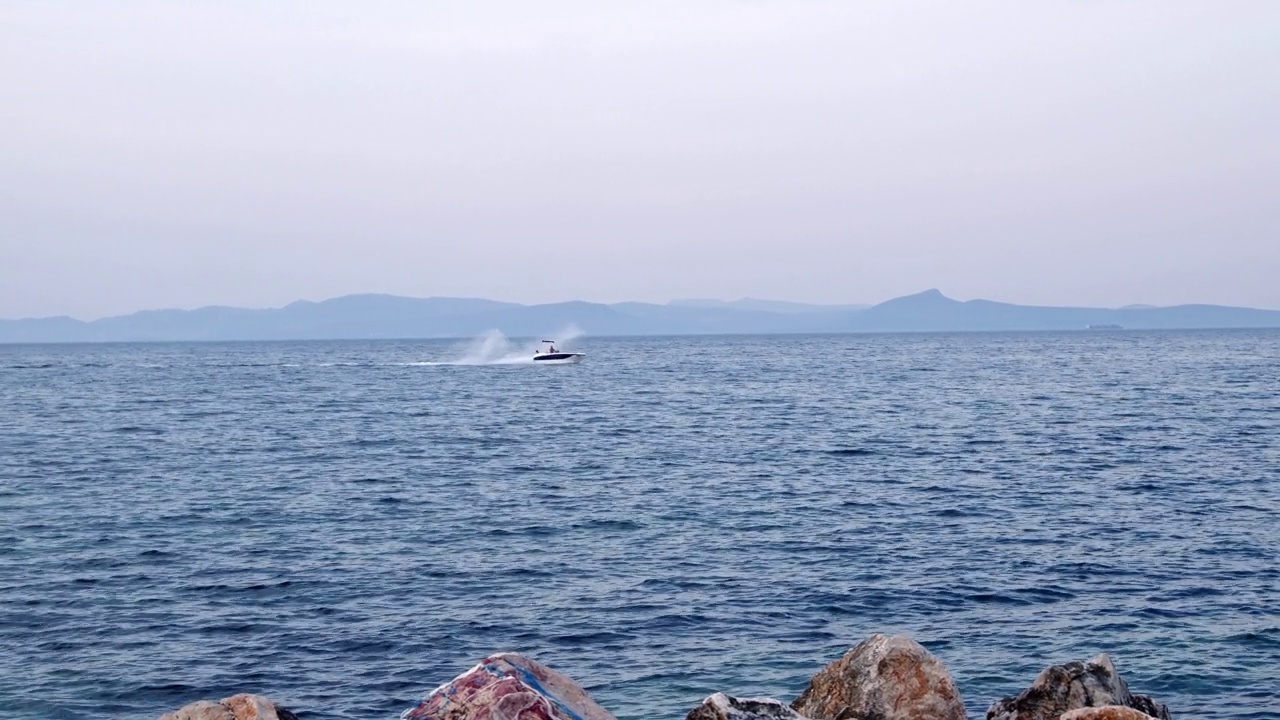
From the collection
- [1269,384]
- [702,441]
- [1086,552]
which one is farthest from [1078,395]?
[1086,552]

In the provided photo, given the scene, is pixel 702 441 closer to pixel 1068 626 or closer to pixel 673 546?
pixel 673 546

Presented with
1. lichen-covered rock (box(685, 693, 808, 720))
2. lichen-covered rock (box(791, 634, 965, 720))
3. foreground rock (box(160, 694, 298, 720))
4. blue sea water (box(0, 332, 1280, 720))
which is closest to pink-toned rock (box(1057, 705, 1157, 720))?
lichen-covered rock (box(791, 634, 965, 720))

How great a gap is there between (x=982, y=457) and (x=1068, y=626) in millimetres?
27204

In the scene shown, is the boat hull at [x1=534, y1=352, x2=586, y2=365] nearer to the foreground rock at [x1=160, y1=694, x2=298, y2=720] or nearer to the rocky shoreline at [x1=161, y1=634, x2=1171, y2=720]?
the rocky shoreline at [x1=161, y1=634, x2=1171, y2=720]

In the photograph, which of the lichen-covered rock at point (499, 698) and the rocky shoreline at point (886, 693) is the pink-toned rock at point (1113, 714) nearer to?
the rocky shoreline at point (886, 693)

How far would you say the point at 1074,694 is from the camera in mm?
13484

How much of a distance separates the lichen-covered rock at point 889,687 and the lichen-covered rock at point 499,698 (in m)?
3.45

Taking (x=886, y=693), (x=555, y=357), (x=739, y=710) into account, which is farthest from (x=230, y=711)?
(x=555, y=357)

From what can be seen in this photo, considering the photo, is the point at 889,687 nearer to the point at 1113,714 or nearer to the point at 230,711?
the point at 1113,714


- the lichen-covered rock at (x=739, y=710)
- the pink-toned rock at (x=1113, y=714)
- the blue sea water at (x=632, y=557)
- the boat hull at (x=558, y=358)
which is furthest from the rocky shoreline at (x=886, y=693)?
the boat hull at (x=558, y=358)

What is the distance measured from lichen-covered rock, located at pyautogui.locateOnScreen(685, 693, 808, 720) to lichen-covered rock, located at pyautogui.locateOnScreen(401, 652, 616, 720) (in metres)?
1.12

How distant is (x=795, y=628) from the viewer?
21.2m

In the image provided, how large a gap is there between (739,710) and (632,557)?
51.2 feet

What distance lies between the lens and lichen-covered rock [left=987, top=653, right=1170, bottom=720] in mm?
13469
